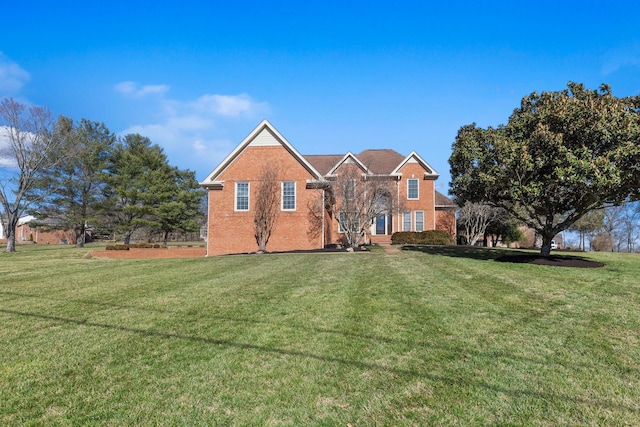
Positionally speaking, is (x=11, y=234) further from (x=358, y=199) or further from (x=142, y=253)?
(x=358, y=199)

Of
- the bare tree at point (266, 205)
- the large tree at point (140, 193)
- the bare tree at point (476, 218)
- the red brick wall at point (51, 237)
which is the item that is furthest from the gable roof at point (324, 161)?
the red brick wall at point (51, 237)

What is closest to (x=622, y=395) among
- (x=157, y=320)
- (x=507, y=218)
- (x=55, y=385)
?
(x=55, y=385)

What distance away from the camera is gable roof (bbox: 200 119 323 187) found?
22797 millimetres

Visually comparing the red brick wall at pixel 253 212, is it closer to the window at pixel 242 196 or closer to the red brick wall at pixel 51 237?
the window at pixel 242 196

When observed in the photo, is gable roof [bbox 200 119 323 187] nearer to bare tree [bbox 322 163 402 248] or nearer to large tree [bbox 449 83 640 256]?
bare tree [bbox 322 163 402 248]

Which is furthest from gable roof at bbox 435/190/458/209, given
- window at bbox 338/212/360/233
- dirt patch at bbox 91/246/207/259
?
dirt patch at bbox 91/246/207/259

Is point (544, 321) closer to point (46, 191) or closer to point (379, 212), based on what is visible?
point (379, 212)

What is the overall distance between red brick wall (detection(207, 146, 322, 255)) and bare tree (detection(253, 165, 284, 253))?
0.32 meters

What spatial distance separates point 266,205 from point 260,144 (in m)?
3.97

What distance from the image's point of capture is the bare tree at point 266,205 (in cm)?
2244

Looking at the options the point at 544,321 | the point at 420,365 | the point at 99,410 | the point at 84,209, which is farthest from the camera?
the point at 84,209

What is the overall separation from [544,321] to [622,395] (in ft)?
8.24

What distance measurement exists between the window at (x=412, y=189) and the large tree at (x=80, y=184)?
28720mm

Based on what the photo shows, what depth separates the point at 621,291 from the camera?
8.12 metres
